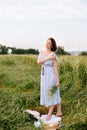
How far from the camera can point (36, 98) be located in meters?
9.84

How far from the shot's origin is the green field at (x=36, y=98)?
7.12 metres

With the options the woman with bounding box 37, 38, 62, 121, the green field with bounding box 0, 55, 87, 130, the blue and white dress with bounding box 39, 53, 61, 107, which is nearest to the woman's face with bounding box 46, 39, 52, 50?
the woman with bounding box 37, 38, 62, 121

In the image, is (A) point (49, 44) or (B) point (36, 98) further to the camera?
(B) point (36, 98)

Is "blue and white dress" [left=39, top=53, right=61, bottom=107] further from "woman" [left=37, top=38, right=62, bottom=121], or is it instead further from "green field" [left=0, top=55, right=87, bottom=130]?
"green field" [left=0, top=55, right=87, bottom=130]

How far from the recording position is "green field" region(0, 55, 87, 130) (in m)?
7.12

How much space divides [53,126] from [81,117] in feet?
1.75

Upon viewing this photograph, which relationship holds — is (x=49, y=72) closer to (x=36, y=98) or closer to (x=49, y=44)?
(x=49, y=44)

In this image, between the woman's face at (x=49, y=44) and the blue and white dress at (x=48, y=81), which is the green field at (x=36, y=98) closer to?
the blue and white dress at (x=48, y=81)

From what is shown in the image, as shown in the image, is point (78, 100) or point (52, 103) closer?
point (52, 103)

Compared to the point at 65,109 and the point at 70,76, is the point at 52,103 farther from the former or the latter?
the point at 70,76

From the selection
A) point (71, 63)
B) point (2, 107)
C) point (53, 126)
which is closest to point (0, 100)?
point (2, 107)

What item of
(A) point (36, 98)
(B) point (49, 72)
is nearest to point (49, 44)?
(B) point (49, 72)

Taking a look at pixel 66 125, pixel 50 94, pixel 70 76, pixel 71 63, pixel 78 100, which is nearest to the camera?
pixel 66 125

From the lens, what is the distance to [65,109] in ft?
29.8
